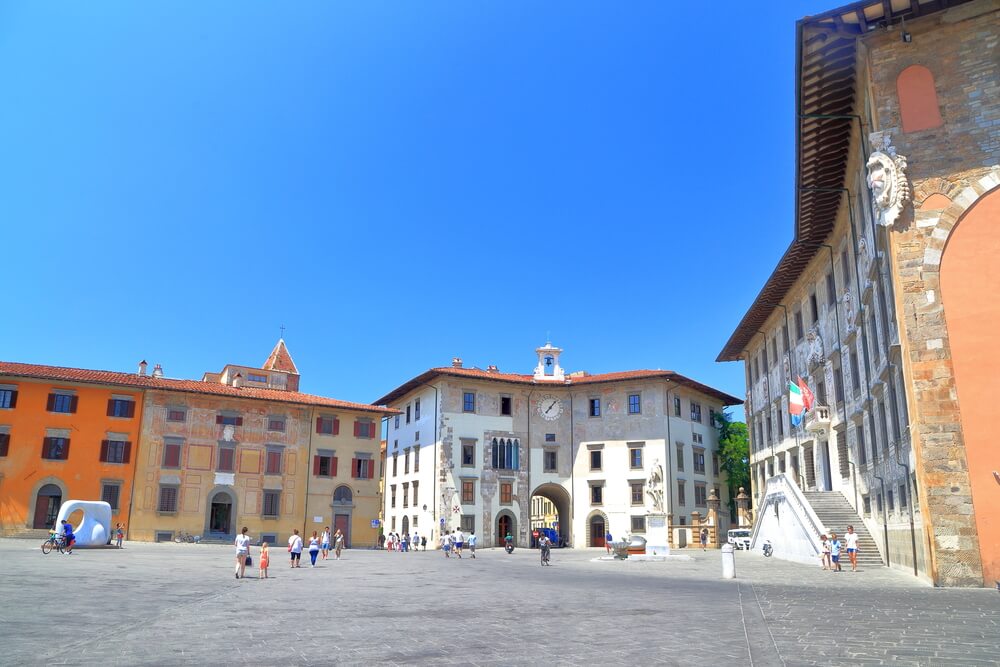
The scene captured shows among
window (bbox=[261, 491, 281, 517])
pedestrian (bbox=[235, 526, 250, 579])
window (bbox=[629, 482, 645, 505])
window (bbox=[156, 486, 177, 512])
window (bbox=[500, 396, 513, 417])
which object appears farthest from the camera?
window (bbox=[500, 396, 513, 417])

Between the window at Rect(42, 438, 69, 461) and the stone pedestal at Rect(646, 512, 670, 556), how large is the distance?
104 feet

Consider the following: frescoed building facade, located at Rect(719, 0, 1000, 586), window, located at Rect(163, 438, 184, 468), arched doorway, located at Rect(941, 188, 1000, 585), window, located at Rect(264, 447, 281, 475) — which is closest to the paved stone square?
arched doorway, located at Rect(941, 188, 1000, 585)

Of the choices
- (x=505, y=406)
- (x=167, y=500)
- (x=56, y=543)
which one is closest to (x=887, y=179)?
(x=56, y=543)

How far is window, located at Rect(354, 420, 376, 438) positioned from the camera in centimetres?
4956

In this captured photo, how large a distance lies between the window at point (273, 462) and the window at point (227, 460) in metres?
1.94

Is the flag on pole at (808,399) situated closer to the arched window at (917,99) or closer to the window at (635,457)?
the arched window at (917,99)

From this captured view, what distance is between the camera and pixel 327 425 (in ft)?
159

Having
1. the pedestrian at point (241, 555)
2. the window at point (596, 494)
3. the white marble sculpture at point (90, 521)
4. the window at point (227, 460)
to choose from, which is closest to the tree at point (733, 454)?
the window at point (596, 494)

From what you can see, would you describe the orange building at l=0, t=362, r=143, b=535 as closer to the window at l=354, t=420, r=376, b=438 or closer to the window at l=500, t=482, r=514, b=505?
the window at l=354, t=420, r=376, b=438

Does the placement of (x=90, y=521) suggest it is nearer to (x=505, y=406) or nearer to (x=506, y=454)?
(x=506, y=454)

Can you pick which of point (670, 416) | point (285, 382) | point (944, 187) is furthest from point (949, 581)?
point (285, 382)

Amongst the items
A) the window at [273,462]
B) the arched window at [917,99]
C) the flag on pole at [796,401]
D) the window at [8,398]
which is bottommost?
the window at [273,462]

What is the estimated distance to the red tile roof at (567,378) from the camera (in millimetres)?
50688

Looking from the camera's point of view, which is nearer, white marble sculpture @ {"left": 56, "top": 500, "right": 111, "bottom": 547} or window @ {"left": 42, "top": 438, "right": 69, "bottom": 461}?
white marble sculpture @ {"left": 56, "top": 500, "right": 111, "bottom": 547}
